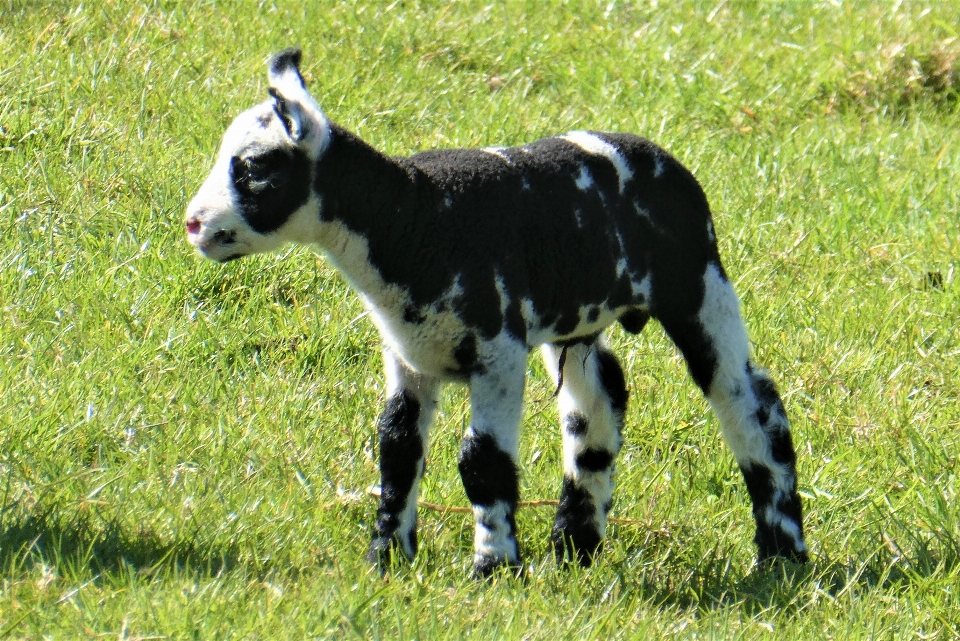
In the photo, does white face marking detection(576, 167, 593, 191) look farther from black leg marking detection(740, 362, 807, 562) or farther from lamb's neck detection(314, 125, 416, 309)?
black leg marking detection(740, 362, 807, 562)

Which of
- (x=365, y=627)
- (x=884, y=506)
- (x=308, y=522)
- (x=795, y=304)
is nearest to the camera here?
(x=365, y=627)

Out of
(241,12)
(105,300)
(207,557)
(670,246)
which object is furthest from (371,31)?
(207,557)

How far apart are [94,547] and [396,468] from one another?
38.5 inches

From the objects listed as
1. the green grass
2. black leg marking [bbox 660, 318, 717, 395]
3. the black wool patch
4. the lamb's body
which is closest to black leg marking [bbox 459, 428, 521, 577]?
the green grass

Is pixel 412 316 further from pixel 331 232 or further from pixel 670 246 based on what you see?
pixel 670 246

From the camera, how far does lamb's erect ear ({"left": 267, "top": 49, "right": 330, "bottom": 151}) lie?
396cm

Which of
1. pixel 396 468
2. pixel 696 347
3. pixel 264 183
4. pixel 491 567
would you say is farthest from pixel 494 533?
pixel 264 183

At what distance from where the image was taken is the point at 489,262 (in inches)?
168

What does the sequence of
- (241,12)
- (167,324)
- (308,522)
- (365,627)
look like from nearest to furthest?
(365,627)
(308,522)
(167,324)
(241,12)

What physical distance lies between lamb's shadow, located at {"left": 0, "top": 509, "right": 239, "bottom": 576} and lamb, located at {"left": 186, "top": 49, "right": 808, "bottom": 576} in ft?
1.94

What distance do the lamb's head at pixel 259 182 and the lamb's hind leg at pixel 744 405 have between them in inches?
55.6

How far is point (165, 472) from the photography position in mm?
4910

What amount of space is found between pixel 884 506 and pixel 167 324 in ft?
10.1

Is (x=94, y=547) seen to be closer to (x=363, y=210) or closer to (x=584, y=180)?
(x=363, y=210)
